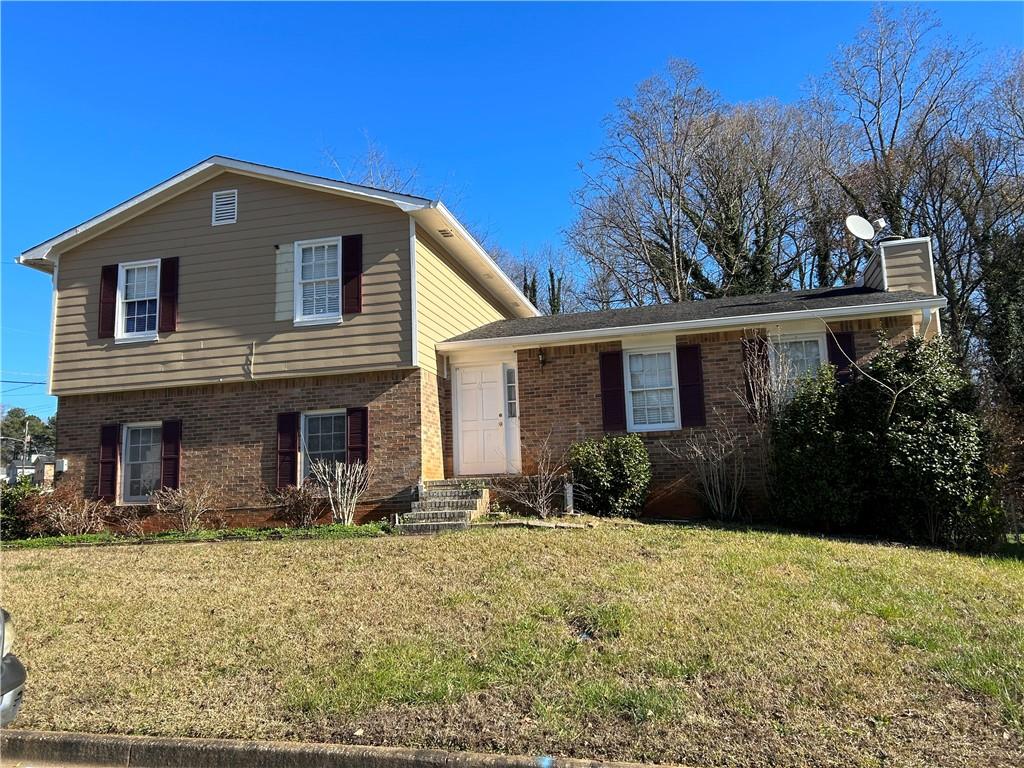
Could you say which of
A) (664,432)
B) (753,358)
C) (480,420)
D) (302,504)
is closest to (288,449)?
(302,504)

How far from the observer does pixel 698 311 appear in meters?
13.9

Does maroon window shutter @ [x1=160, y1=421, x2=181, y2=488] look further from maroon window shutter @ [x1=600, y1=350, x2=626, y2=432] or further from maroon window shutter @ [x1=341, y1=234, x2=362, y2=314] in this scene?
maroon window shutter @ [x1=600, y1=350, x2=626, y2=432]

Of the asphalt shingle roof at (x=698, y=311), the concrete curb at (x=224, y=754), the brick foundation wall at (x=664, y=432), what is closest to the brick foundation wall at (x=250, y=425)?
the asphalt shingle roof at (x=698, y=311)

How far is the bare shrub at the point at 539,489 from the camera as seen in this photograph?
11828 millimetres

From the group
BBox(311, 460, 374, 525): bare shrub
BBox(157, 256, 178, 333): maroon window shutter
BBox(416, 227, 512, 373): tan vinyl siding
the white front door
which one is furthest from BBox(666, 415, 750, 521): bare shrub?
BBox(157, 256, 178, 333): maroon window shutter

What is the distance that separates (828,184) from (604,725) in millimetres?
27270

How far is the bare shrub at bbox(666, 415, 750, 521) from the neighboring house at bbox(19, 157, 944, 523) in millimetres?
403

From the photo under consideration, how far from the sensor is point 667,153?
28.4 metres

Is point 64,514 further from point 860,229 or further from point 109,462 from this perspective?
point 860,229

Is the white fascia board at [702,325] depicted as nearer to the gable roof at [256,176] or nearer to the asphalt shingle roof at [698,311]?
the asphalt shingle roof at [698,311]

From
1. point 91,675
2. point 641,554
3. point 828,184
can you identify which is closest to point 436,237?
point 641,554

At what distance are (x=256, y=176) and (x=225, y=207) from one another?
88 cm

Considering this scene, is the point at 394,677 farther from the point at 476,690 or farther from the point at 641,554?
the point at 641,554

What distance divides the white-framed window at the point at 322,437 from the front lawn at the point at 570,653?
462 centimetres
